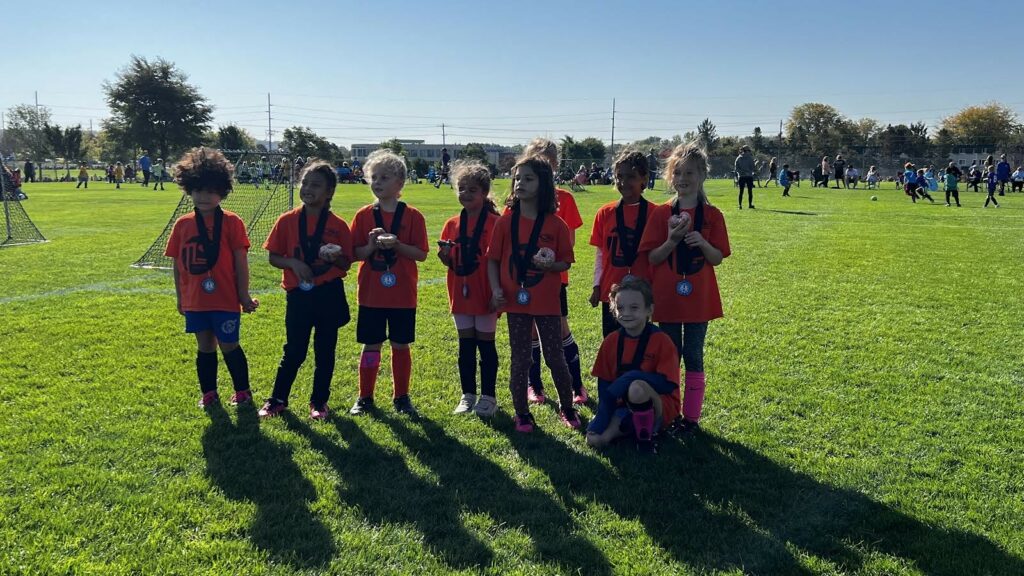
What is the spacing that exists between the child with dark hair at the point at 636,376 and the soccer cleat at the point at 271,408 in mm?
2021

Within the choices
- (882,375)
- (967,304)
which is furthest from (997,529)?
(967,304)

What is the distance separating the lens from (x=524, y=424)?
13.7ft

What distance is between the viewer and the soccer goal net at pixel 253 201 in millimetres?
10462

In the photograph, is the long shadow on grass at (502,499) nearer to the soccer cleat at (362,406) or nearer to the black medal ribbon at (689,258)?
the soccer cleat at (362,406)

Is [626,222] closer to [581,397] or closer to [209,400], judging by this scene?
[581,397]

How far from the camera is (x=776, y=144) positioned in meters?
72.6

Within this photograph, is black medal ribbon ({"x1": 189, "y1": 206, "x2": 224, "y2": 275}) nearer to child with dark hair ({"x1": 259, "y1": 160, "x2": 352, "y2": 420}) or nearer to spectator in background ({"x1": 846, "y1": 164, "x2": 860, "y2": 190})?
child with dark hair ({"x1": 259, "y1": 160, "x2": 352, "y2": 420})

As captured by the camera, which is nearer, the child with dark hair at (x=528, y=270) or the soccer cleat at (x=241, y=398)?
the child with dark hair at (x=528, y=270)

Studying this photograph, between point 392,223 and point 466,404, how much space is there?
130 cm

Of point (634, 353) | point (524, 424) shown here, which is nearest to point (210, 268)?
point (524, 424)

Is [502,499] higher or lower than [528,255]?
lower

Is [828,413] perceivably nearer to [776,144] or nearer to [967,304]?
[967,304]

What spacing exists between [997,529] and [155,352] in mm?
5809

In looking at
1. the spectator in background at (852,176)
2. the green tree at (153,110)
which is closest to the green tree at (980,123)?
the spectator in background at (852,176)
